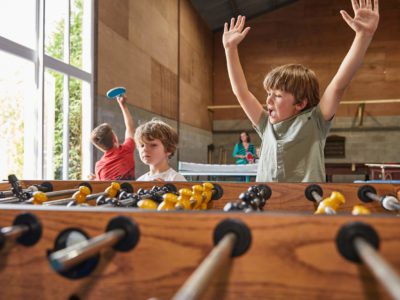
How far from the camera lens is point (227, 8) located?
9.44 meters

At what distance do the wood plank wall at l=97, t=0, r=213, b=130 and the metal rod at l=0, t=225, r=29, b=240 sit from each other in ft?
13.9

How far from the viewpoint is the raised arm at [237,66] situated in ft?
6.39

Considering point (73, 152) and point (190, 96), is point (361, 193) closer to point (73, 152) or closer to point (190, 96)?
point (73, 152)

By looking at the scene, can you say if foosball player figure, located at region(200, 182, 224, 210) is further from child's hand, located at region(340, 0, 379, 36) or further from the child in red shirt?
the child in red shirt

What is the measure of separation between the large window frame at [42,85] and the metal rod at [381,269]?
3548 mm

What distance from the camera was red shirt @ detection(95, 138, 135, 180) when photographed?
3334mm

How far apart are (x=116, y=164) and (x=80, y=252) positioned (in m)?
2.88

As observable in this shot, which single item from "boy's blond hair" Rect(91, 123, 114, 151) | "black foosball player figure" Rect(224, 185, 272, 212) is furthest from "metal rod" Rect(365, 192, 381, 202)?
"boy's blond hair" Rect(91, 123, 114, 151)

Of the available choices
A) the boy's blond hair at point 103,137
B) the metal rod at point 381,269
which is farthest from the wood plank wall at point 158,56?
the metal rod at point 381,269

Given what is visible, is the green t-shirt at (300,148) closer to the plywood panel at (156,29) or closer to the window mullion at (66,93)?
the window mullion at (66,93)

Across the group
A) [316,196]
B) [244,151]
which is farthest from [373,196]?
[244,151]

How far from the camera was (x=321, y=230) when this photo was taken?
2.05 feet

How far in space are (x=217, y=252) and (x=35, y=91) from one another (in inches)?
149

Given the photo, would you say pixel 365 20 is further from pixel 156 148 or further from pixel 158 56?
pixel 158 56
